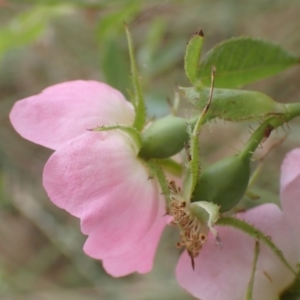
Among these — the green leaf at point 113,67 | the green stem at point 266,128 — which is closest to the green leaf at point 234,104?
the green stem at point 266,128

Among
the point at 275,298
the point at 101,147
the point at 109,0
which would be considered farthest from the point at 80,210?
the point at 109,0

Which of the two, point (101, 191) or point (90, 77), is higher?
point (101, 191)

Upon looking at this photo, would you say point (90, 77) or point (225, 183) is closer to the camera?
point (225, 183)

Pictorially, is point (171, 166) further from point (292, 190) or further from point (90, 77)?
point (90, 77)

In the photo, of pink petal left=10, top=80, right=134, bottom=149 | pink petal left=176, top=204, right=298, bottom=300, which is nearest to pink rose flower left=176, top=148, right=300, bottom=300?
pink petal left=176, top=204, right=298, bottom=300

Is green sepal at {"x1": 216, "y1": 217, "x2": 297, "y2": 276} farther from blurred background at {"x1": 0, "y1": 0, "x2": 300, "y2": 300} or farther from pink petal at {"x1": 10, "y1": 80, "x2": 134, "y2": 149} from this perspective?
blurred background at {"x1": 0, "y1": 0, "x2": 300, "y2": 300}

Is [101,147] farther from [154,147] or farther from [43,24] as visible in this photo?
[43,24]

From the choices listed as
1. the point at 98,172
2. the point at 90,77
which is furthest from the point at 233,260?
the point at 90,77
